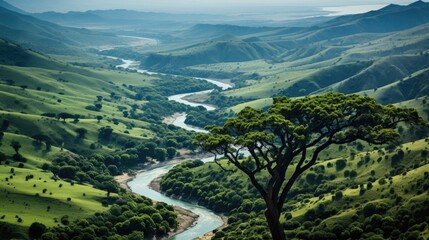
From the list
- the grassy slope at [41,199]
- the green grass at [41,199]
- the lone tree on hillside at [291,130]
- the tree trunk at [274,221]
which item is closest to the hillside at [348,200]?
the lone tree on hillside at [291,130]

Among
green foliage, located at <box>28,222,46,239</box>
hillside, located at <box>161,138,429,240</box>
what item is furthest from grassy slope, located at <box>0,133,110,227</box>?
hillside, located at <box>161,138,429,240</box>

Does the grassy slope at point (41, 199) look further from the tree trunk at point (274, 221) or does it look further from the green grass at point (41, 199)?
the tree trunk at point (274, 221)

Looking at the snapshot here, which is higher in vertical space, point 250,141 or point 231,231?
point 250,141

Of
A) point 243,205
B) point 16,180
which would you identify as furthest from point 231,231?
point 16,180

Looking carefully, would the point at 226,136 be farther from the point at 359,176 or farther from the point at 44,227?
the point at 359,176

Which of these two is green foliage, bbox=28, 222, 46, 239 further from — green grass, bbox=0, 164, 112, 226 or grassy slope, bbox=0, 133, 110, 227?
green grass, bbox=0, 164, 112, 226

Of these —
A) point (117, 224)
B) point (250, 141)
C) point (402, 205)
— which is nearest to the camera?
point (250, 141)
